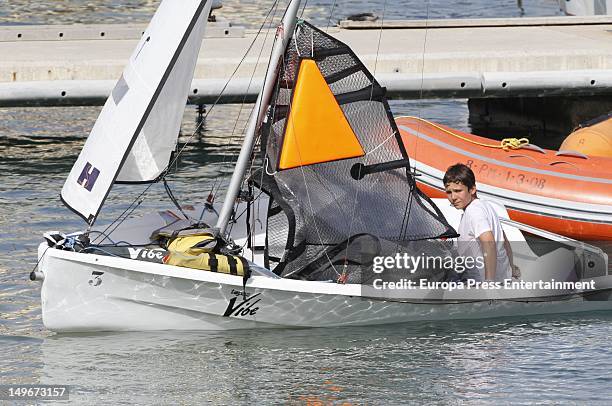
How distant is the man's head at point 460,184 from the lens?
34.1 feet

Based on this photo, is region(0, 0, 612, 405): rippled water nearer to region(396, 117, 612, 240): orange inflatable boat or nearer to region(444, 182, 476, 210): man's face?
region(444, 182, 476, 210): man's face

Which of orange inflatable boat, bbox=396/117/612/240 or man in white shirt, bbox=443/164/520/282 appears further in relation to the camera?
orange inflatable boat, bbox=396/117/612/240

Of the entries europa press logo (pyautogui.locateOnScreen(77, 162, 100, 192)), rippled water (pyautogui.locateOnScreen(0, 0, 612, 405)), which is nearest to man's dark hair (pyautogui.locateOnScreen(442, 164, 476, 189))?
rippled water (pyautogui.locateOnScreen(0, 0, 612, 405))

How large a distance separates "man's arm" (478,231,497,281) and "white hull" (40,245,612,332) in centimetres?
23

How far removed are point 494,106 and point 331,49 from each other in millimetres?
9912

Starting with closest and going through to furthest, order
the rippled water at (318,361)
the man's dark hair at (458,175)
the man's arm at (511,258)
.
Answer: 1. the rippled water at (318,361)
2. the man's dark hair at (458,175)
3. the man's arm at (511,258)

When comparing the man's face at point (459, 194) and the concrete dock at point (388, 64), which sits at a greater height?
the concrete dock at point (388, 64)

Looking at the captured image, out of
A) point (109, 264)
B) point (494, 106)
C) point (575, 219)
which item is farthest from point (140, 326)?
point (494, 106)

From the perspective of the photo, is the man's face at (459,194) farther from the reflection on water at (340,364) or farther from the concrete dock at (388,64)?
the concrete dock at (388,64)

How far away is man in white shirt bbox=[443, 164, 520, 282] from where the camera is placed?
410 inches

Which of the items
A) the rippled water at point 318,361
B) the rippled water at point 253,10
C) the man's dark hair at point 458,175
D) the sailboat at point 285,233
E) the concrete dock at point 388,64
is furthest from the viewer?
the rippled water at point 253,10

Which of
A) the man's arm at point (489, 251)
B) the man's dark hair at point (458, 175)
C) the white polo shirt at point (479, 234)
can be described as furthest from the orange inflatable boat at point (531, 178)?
the man's dark hair at point (458, 175)

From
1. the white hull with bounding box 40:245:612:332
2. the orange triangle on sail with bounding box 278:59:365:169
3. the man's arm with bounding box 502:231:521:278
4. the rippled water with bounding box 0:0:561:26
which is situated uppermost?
the rippled water with bounding box 0:0:561:26

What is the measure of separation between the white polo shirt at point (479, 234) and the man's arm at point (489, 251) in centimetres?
3
